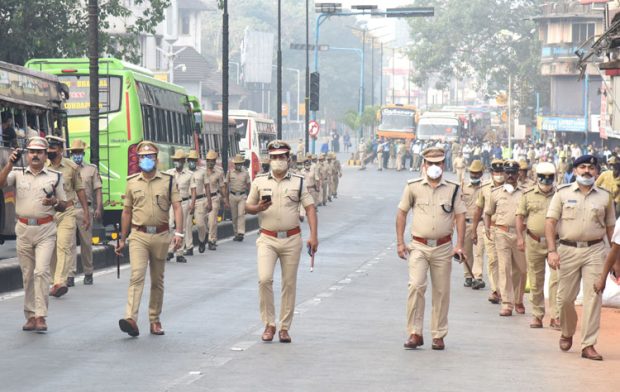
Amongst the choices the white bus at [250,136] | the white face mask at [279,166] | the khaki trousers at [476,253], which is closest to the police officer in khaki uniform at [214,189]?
the khaki trousers at [476,253]

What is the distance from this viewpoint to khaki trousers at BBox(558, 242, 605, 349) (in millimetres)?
12633

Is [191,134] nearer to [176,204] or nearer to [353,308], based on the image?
[353,308]

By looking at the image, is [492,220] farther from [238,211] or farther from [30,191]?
[238,211]

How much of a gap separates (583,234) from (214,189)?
48.3ft

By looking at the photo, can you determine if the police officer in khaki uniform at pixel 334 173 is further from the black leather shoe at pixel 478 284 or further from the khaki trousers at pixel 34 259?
the khaki trousers at pixel 34 259

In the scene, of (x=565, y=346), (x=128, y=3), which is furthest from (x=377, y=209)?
(x=565, y=346)

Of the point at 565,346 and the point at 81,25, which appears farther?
the point at 81,25

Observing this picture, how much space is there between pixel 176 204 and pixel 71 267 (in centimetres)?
488

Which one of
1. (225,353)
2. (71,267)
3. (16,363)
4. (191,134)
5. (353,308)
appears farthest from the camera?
(191,134)

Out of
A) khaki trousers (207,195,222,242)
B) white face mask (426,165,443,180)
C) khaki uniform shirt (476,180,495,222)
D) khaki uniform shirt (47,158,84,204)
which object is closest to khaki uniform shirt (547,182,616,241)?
→ white face mask (426,165,443,180)

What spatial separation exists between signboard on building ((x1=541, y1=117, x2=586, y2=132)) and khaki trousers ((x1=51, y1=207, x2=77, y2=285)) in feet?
227

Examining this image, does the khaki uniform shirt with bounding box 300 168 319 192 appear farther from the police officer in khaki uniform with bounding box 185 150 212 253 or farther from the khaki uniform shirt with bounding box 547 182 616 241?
the khaki uniform shirt with bounding box 547 182 616 241

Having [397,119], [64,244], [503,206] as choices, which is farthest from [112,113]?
[397,119]

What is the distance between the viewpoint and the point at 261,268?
13.3m
